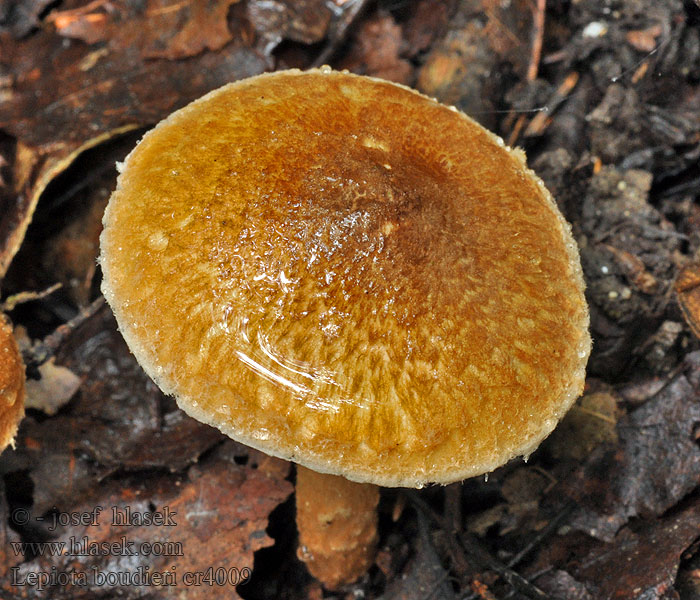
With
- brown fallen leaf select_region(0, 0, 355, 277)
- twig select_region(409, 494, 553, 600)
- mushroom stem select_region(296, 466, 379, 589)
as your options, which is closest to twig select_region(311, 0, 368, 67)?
brown fallen leaf select_region(0, 0, 355, 277)

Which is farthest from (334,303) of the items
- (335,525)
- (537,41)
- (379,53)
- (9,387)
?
(537,41)

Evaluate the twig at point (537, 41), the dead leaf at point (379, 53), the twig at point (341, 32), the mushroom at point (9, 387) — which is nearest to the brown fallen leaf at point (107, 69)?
the twig at point (341, 32)

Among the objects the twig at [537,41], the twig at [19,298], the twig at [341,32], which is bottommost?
the twig at [19,298]

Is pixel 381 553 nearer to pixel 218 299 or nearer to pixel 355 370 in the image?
pixel 355 370

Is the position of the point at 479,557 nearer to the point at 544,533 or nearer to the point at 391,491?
the point at 544,533

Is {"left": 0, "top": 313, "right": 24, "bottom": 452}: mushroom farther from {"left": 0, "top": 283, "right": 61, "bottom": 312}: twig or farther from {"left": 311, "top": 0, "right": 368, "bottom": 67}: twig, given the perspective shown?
{"left": 311, "top": 0, "right": 368, "bottom": 67}: twig

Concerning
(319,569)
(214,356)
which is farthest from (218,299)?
(319,569)

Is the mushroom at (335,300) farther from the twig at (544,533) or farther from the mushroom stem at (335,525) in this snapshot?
the twig at (544,533)
